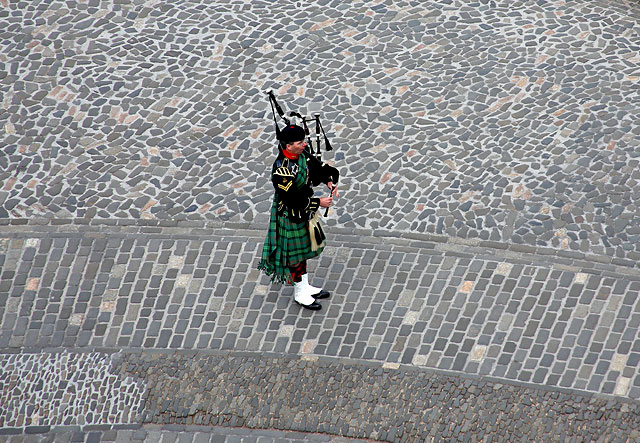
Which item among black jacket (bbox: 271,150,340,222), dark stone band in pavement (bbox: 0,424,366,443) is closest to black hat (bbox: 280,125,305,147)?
black jacket (bbox: 271,150,340,222)

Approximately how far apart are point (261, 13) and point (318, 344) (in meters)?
5.09

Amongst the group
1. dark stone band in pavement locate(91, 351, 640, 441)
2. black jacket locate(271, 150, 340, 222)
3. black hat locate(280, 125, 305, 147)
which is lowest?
dark stone band in pavement locate(91, 351, 640, 441)

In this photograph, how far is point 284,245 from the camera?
774 cm

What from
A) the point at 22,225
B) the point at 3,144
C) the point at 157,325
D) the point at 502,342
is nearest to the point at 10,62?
the point at 3,144

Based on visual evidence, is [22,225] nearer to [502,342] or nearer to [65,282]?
[65,282]

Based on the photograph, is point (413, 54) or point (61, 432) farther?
point (413, 54)

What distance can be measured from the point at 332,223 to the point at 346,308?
1.08 metres

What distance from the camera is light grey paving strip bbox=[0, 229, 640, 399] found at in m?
7.68

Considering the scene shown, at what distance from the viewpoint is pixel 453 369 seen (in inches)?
301

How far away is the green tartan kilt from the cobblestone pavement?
1.78 feet

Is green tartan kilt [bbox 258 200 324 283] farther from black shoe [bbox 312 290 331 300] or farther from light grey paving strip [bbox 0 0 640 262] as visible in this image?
light grey paving strip [bbox 0 0 640 262]

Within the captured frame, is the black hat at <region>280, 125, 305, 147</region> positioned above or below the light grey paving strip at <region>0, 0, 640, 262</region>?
above

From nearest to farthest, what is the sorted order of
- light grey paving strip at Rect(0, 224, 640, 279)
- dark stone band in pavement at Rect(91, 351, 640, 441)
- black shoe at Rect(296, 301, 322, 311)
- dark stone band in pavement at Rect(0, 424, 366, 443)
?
1. dark stone band in pavement at Rect(91, 351, 640, 441)
2. dark stone band in pavement at Rect(0, 424, 366, 443)
3. black shoe at Rect(296, 301, 322, 311)
4. light grey paving strip at Rect(0, 224, 640, 279)

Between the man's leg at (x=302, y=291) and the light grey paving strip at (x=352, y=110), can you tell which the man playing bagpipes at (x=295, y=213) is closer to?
the man's leg at (x=302, y=291)
